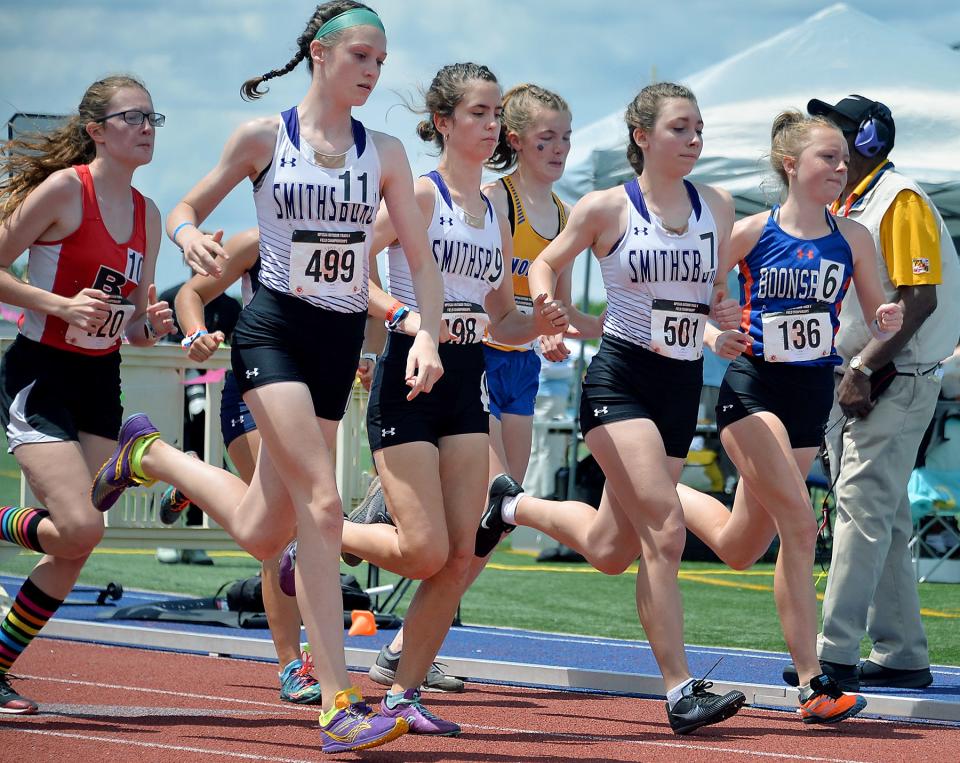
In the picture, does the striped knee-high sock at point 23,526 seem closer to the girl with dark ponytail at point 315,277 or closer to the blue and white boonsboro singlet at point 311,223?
the girl with dark ponytail at point 315,277

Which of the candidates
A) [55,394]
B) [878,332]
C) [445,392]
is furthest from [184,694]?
[878,332]

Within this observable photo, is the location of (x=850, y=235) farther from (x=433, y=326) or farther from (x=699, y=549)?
(x=699, y=549)

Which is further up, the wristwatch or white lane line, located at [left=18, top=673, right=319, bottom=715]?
the wristwatch

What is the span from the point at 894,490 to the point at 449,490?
234cm

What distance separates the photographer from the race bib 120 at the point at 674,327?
17.6 ft

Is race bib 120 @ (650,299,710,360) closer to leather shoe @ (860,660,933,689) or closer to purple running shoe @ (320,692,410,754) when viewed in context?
purple running shoe @ (320,692,410,754)

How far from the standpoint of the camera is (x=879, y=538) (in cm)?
631

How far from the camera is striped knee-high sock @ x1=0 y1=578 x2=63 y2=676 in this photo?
5301 millimetres

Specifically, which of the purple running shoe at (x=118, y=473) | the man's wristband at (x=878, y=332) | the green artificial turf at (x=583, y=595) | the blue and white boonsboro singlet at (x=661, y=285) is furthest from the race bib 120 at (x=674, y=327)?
the green artificial turf at (x=583, y=595)

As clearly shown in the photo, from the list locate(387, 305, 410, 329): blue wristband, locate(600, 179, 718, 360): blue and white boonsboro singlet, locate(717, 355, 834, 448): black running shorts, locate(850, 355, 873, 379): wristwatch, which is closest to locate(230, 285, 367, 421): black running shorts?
locate(387, 305, 410, 329): blue wristband

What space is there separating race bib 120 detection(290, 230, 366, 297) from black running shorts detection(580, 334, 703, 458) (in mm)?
A: 1209

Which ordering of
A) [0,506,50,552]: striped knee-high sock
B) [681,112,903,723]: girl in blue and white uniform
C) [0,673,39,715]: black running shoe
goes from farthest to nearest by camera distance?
[681,112,903,723]: girl in blue and white uniform, [0,506,50,552]: striped knee-high sock, [0,673,39,715]: black running shoe

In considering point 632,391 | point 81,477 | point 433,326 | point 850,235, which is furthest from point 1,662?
Result: point 850,235

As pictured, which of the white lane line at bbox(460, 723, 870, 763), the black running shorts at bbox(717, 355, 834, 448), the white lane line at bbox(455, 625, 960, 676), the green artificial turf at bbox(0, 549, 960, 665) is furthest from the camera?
the green artificial turf at bbox(0, 549, 960, 665)
